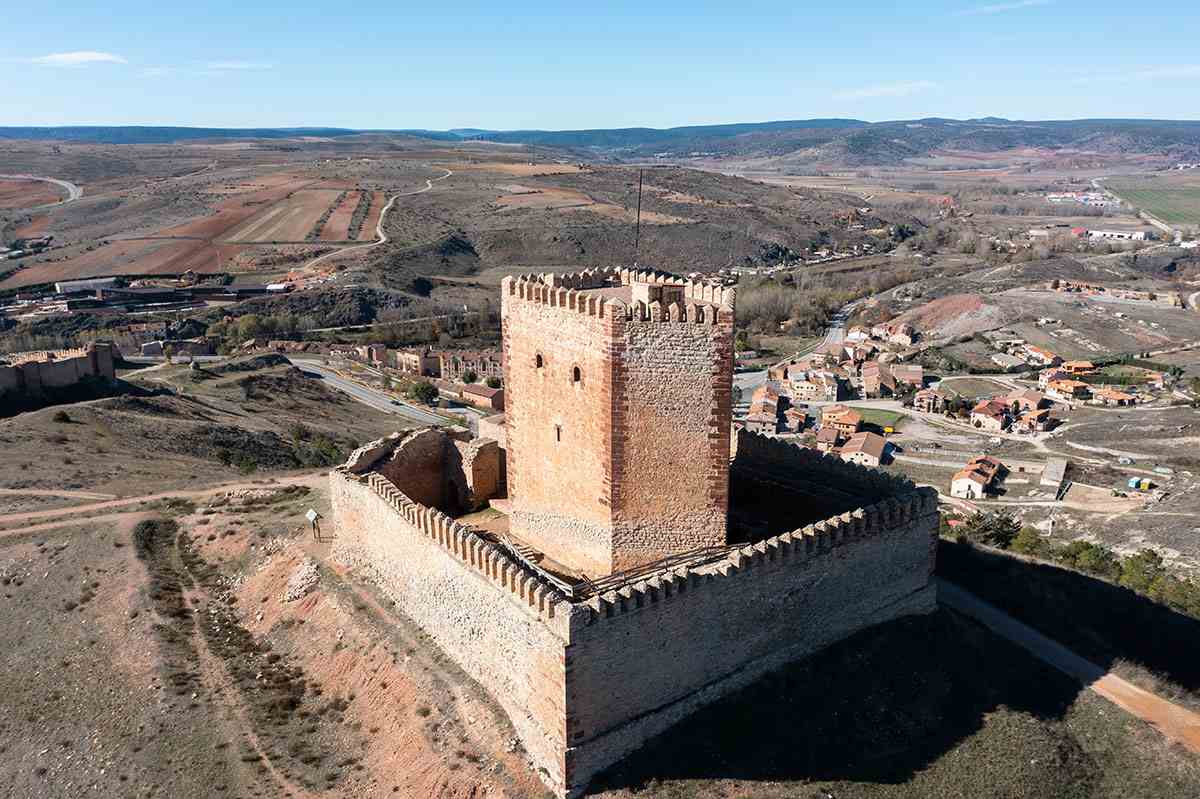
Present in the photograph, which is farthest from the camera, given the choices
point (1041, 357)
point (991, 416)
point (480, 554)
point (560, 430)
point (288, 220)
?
point (288, 220)

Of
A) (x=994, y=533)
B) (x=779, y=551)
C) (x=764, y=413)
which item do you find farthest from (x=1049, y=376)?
(x=779, y=551)

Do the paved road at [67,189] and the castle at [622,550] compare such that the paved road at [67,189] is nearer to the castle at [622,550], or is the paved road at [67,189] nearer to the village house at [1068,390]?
the village house at [1068,390]

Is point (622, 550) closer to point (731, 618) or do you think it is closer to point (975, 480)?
point (731, 618)

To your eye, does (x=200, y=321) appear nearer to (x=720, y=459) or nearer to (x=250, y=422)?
(x=250, y=422)

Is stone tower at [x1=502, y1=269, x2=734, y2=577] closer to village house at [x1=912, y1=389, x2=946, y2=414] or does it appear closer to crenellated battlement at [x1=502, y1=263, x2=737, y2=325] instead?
crenellated battlement at [x1=502, y1=263, x2=737, y2=325]

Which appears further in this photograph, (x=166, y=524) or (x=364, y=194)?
(x=364, y=194)

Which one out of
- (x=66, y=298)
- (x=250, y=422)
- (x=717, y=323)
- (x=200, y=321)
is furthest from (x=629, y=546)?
(x=66, y=298)

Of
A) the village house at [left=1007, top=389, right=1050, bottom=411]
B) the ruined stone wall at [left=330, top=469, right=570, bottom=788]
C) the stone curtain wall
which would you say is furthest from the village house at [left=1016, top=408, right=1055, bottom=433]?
the ruined stone wall at [left=330, top=469, right=570, bottom=788]
